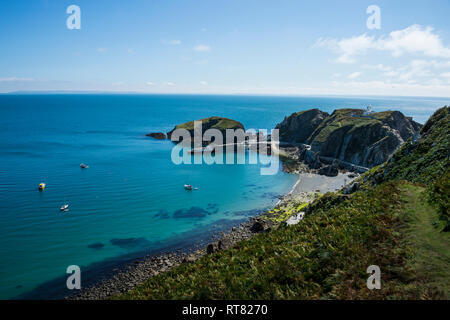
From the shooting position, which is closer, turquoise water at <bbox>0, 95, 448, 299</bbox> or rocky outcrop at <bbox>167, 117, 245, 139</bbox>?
turquoise water at <bbox>0, 95, 448, 299</bbox>

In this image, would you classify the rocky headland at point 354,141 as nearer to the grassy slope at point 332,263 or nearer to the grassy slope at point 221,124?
the grassy slope at point 221,124

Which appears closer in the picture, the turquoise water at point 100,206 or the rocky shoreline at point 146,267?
the rocky shoreline at point 146,267

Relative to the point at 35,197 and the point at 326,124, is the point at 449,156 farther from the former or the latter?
the point at 326,124

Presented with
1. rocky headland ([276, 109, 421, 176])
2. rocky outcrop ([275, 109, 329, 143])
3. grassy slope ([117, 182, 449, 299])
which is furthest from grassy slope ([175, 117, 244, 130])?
grassy slope ([117, 182, 449, 299])

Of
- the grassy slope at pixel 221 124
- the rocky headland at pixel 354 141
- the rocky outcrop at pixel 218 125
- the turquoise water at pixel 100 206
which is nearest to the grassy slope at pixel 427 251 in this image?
the turquoise water at pixel 100 206

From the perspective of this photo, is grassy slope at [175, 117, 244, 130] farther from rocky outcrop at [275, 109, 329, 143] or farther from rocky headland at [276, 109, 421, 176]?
rocky headland at [276, 109, 421, 176]

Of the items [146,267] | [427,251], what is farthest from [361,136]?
[427,251]
